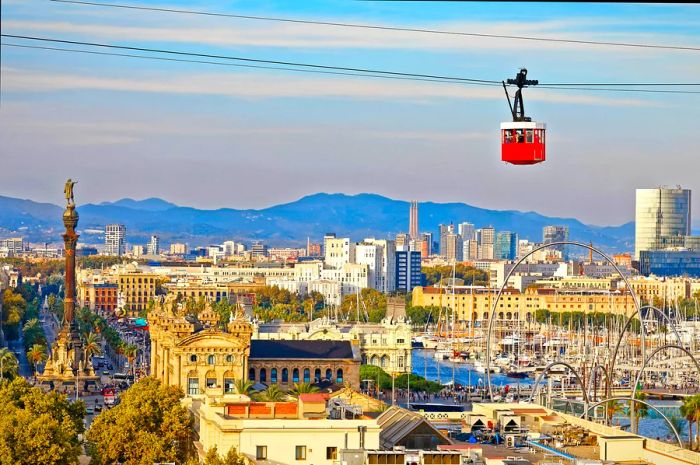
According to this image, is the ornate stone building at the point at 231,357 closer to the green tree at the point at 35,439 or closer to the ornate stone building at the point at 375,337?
the ornate stone building at the point at 375,337

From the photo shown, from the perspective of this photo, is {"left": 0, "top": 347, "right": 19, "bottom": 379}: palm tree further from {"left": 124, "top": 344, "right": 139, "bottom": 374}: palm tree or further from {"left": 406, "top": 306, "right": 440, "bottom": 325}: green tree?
{"left": 406, "top": 306, "right": 440, "bottom": 325}: green tree

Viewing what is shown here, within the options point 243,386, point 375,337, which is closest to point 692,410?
point 243,386

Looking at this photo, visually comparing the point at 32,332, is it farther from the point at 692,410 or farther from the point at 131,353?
the point at 692,410

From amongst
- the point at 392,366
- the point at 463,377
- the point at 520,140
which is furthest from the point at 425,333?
the point at 520,140

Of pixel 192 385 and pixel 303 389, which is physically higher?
pixel 303 389

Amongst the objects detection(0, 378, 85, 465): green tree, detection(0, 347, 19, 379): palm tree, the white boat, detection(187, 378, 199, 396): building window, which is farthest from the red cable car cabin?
the white boat

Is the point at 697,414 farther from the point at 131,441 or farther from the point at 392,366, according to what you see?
the point at 392,366

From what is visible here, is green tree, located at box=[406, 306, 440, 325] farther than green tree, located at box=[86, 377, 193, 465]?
Yes
